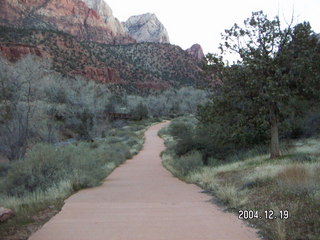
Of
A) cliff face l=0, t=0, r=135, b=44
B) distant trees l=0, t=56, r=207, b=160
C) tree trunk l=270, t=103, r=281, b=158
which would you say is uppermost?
cliff face l=0, t=0, r=135, b=44

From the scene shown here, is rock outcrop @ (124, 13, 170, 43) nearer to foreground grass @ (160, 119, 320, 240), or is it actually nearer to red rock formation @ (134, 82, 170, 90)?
red rock formation @ (134, 82, 170, 90)

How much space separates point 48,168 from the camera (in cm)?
1224

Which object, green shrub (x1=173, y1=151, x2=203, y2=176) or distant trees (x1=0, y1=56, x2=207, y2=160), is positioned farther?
distant trees (x1=0, y1=56, x2=207, y2=160)

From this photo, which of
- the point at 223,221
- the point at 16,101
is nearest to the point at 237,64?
the point at 223,221

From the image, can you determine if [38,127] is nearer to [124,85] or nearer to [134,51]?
[124,85]

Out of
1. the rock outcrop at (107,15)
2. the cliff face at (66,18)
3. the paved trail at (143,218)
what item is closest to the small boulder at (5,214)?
the paved trail at (143,218)

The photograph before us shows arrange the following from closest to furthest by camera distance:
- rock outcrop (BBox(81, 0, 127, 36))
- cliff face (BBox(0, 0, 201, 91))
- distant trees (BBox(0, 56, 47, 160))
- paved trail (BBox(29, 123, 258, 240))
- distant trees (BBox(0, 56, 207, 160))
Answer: paved trail (BBox(29, 123, 258, 240)), distant trees (BBox(0, 56, 47, 160)), distant trees (BBox(0, 56, 207, 160)), cliff face (BBox(0, 0, 201, 91)), rock outcrop (BBox(81, 0, 127, 36))

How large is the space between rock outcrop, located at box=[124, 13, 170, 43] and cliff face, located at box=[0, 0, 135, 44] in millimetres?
14999

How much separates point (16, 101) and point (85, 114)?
1836cm

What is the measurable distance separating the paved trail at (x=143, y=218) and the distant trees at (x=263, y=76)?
463 centimetres

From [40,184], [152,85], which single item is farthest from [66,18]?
[40,184]

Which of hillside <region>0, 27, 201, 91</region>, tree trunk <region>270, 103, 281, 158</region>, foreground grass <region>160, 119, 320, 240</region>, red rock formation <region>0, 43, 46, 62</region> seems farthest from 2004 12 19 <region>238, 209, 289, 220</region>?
red rock formation <region>0, 43, 46, 62</region>

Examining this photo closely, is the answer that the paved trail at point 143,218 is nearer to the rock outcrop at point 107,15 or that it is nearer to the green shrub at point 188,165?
the green shrub at point 188,165

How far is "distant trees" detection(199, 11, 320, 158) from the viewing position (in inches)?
547
